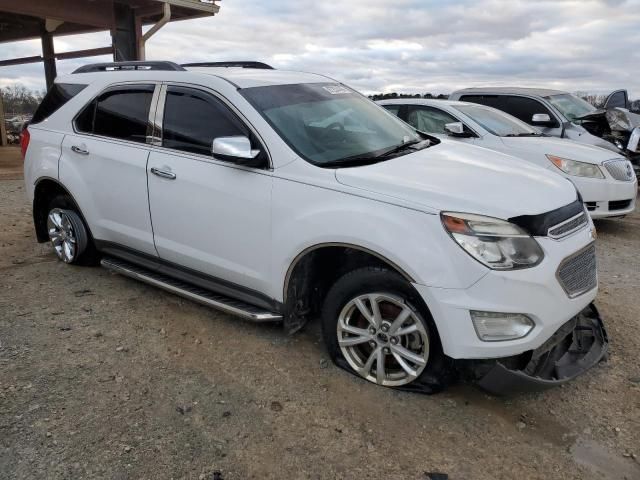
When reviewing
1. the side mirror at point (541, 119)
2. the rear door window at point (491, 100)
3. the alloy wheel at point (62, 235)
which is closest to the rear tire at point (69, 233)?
the alloy wheel at point (62, 235)

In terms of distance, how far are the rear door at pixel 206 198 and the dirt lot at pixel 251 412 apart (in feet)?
1.84

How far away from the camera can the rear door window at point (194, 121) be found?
3.57 m

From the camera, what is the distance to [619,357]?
353 centimetres

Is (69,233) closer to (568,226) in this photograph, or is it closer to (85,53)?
(568,226)

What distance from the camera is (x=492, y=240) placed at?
2658 mm

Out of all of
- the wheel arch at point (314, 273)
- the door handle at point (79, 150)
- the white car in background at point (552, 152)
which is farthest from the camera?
the white car in background at point (552, 152)

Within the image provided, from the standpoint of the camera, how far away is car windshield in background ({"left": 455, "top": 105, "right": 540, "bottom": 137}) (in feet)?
23.6

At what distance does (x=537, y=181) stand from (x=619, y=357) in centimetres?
136

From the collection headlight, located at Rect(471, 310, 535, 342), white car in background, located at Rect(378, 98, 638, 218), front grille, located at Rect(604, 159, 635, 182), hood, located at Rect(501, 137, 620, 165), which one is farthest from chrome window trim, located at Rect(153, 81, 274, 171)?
front grille, located at Rect(604, 159, 635, 182)

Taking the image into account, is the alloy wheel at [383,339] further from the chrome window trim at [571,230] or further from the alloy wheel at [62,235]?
the alloy wheel at [62,235]

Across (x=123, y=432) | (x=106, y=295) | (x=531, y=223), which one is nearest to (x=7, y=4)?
(x=106, y=295)

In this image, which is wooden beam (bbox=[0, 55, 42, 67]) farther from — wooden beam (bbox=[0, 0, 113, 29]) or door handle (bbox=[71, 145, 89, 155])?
door handle (bbox=[71, 145, 89, 155])

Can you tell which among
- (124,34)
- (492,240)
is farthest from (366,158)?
(124,34)

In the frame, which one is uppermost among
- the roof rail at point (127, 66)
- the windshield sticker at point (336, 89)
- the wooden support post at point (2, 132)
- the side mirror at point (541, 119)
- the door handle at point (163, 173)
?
the roof rail at point (127, 66)
